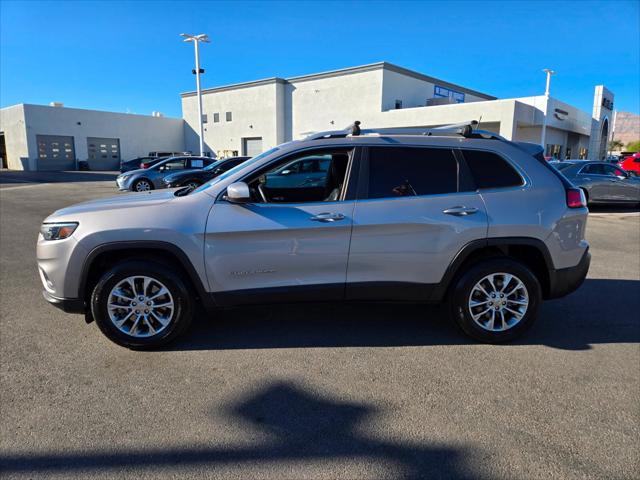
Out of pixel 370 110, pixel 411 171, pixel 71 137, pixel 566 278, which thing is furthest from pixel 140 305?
pixel 71 137

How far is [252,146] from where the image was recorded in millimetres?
47500

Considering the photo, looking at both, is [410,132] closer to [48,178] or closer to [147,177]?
[147,177]

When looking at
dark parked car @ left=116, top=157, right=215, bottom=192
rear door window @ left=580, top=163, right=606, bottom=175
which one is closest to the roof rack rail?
rear door window @ left=580, top=163, right=606, bottom=175

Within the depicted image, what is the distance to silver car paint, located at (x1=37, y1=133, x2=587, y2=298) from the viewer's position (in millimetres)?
3445

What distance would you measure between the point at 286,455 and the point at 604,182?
47.2 feet

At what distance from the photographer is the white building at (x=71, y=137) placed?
42906 millimetres

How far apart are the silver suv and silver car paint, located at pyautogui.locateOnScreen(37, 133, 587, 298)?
1 cm

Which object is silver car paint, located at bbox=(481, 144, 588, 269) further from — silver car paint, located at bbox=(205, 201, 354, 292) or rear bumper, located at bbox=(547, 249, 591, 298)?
silver car paint, located at bbox=(205, 201, 354, 292)

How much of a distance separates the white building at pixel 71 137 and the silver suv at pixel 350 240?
48.4m

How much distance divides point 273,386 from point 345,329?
3.82 ft

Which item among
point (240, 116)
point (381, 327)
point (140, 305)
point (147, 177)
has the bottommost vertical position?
point (381, 327)

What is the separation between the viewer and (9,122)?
44.5m

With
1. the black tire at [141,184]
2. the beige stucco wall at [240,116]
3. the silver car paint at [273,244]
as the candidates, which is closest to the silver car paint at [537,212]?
the silver car paint at [273,244]

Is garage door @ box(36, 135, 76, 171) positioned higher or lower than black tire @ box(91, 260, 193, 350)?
higher
